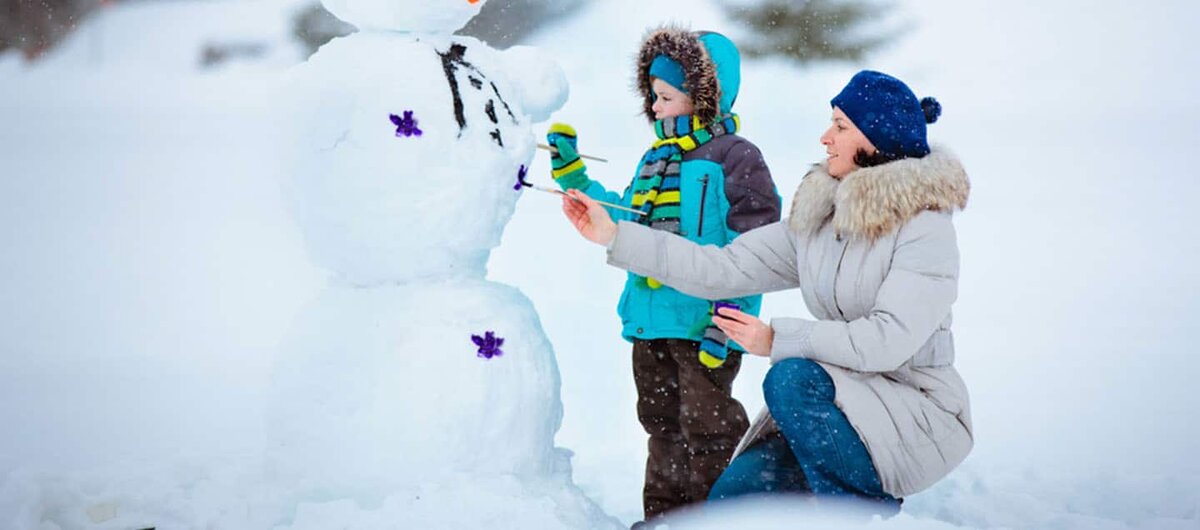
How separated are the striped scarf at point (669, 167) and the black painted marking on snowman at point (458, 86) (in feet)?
1.20

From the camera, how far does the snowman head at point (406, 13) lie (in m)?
2.62

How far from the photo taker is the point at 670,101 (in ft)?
8.70

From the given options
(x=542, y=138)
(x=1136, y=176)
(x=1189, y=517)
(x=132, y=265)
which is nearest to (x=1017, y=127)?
(x=1136, y=176)

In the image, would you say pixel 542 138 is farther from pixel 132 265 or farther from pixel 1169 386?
pixel 1169 386

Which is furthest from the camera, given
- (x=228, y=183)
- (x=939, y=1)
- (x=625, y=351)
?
(x=939, y=1)

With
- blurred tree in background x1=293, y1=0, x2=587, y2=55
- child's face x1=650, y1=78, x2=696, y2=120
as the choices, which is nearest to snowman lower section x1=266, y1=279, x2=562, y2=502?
child's face x1=650, y1=78, x2=696, y2=120

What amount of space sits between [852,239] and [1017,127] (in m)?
4.07

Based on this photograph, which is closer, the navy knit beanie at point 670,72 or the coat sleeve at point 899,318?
the coat sleeve at point 899,318

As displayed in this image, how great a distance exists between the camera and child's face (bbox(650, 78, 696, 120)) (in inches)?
104

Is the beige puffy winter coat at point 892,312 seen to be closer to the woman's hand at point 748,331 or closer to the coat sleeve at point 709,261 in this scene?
the woman's hand at point 748,331

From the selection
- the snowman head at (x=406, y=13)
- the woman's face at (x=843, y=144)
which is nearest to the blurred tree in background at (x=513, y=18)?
the snowman head at (x=406, y=13)

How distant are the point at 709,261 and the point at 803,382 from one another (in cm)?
41

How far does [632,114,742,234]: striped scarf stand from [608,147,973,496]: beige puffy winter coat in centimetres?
48

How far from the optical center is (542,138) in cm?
512
